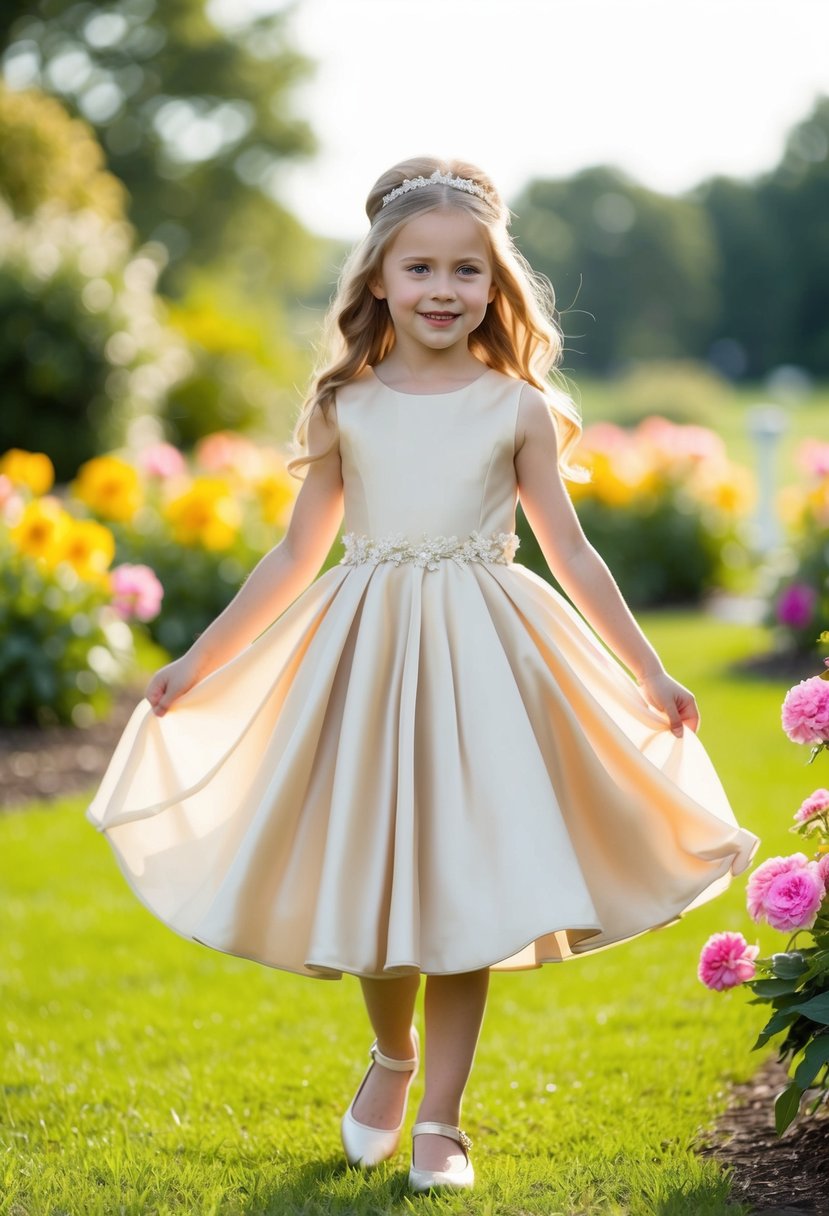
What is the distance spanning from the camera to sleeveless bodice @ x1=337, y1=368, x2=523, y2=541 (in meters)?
2.60

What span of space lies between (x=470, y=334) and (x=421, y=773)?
867 millimetres

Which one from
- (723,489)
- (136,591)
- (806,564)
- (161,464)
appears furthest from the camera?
(723,489)

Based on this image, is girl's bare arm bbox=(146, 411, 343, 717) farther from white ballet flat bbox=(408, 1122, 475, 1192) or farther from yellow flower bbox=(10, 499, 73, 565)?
yellow flower bbox=(10, 499, 73, 565)

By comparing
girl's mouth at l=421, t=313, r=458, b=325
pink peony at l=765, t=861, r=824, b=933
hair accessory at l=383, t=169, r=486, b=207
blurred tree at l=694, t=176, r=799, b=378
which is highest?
blurred tree at l=694, t=176, r=799, b=378

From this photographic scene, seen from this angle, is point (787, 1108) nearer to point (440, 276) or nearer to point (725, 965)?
point (725, 965)

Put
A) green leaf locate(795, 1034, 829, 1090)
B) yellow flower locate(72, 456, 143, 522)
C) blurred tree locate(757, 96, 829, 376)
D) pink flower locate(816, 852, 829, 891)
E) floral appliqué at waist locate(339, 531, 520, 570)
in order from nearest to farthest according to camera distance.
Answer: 1. green leaf locate(795, 1034, 829, 1090)
2. pink flower locate(816, 852, 829, 891)
3. floral appliqué at waist locate(339, 531, 520, 570)
4. yellow flower locate(72, 456, 143, 522)
5. blurred tree locate(757, 96, 829, 376)

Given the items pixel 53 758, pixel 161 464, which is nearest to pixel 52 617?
pixel 53 758

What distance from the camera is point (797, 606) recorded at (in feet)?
A: 25.1

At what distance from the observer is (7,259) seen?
515 inches

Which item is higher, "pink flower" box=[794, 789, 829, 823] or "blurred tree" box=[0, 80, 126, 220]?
"blurred tree" box=[0, 80, 126, 220]

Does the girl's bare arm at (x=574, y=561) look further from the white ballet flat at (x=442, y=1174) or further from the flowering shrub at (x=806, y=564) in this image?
the flowering shrub at (x=806, y=564)

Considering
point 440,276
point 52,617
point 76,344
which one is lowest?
point 52,617

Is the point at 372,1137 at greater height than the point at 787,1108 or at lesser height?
lesser

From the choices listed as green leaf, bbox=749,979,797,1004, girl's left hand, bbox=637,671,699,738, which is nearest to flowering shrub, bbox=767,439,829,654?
girl's left hand, bbox=637,671,699,738
